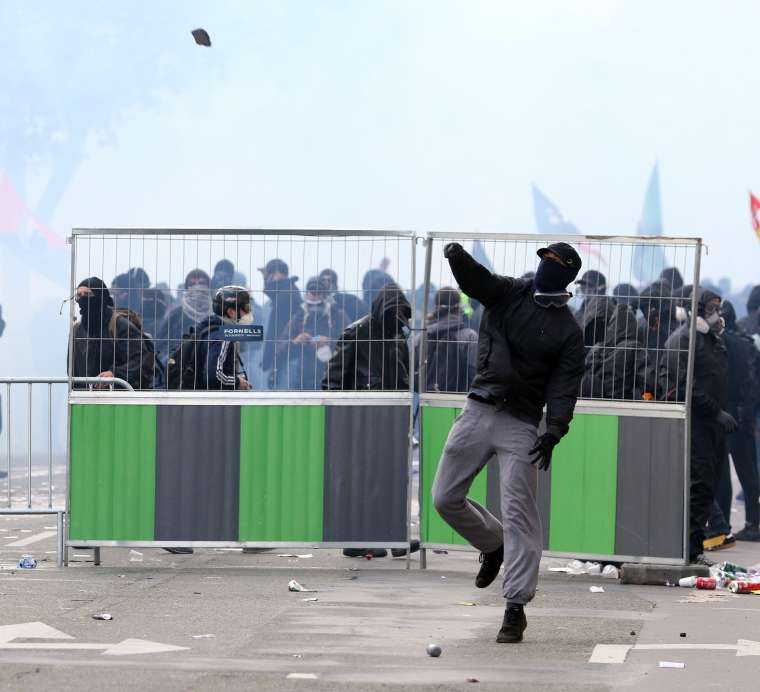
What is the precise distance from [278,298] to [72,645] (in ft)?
10.3

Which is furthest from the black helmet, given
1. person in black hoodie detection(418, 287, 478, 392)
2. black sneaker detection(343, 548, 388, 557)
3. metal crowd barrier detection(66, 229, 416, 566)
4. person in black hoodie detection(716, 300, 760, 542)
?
person in black hoodie detection(716, 300, 760, 542)

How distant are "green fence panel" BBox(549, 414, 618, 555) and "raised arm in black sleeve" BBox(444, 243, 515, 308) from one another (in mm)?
2289

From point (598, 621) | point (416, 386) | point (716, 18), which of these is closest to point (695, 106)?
point (716, 18)

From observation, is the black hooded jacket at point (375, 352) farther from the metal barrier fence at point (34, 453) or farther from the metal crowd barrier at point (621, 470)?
the metal barrier fence at point (34, 453)

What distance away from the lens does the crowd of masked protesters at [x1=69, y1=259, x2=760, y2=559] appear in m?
9.62

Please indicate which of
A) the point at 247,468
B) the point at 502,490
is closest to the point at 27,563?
the point at 247,468

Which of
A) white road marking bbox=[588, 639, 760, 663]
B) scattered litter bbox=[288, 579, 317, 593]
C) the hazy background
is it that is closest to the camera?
white road marking bbox=[588, 639, 760, 663]

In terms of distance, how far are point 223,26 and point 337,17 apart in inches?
44.8

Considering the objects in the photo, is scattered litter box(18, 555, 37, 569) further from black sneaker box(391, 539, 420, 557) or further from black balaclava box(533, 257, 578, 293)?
black balaclava box(533, 257, 578, 293)

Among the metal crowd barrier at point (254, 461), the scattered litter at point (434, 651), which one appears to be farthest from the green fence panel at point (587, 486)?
the scattered litter at point (434, 651)

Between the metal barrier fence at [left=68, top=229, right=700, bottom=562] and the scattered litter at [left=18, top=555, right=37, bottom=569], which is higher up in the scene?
the metal barrier fence at [left=68, top=229, right=700, bottom=562]

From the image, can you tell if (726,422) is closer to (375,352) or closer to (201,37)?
(375,352)

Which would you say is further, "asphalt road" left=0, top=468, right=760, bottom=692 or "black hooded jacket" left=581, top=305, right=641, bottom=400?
"black hooded jacket" left=581, top=305, right=641, bottom=400

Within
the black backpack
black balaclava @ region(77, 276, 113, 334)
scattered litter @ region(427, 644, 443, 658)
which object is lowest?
scattered litter @ region(427, 644, 443, 658)
